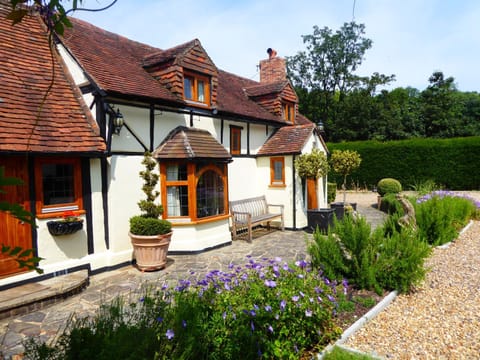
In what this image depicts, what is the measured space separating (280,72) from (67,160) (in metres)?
11.2

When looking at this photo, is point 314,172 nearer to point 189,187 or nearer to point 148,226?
point 189,187

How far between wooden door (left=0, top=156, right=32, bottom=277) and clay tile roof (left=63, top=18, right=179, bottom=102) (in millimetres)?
2251

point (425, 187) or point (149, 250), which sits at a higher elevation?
point (425, 187)

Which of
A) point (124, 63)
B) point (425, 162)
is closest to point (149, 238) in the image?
point (124, 63)

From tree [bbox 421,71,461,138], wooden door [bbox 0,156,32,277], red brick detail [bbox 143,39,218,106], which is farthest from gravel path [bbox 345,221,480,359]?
tree [bbox 421,71,461,138]

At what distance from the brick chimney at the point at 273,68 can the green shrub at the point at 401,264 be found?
1140cm

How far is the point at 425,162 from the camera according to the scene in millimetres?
20688

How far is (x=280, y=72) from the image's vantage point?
49.6 ft

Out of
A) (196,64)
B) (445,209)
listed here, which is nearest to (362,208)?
(445,209)

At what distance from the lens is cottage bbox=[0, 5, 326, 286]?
20.3 feet

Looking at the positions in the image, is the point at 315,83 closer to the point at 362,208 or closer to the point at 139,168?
the point at 362,208

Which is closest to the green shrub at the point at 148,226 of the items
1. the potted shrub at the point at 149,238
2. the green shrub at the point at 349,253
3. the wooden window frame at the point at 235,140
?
the potted shrub at the point at 149,238

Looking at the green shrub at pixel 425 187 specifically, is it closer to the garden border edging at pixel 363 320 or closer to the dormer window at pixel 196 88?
the garden border edging at pixel 363 320

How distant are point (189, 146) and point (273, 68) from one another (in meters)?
8.83
